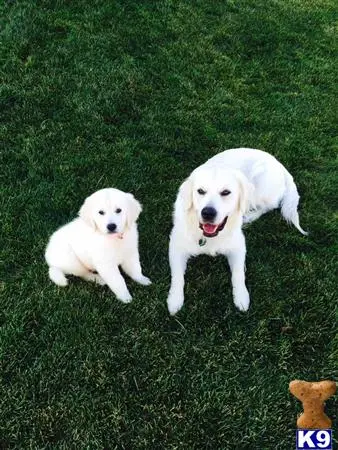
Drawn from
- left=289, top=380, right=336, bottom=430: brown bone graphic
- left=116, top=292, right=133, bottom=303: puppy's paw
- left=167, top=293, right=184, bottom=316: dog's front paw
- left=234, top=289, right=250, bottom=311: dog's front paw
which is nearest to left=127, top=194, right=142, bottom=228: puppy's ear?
left=116, top=292, right=133, bottom=303: puppy's paw

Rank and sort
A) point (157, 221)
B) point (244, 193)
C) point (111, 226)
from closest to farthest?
point (111, 226) < point (244, 193) < point (157, 221)

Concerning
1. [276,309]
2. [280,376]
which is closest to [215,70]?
[276,309]

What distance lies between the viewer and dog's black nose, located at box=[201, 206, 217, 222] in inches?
134

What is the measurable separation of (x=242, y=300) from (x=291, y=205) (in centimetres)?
120

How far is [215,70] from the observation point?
22.4 ft

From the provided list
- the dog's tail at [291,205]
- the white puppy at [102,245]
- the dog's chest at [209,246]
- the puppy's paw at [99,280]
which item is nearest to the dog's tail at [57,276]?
the white puppy at [102,245]

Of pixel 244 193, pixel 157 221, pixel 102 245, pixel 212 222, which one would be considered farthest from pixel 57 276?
pixel 244 193

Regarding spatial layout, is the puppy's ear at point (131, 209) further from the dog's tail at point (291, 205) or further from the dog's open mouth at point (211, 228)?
the dog's tail at point (291, 205)

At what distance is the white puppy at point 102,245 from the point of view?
333 centimetres

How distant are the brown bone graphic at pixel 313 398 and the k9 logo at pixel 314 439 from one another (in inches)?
2.5

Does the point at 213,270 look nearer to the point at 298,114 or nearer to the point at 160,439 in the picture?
the point at 160,439

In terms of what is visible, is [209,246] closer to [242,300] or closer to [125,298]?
[242,300]

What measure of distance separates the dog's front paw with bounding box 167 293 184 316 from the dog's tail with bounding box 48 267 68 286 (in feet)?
2.47

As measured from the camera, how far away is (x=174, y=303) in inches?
143
